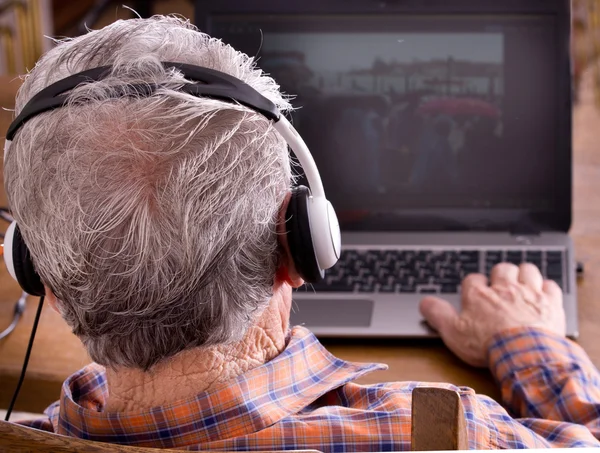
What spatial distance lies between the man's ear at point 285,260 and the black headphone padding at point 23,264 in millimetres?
202

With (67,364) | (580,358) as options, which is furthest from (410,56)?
(67,364)

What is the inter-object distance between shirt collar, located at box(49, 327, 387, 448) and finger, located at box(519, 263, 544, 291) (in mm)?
445

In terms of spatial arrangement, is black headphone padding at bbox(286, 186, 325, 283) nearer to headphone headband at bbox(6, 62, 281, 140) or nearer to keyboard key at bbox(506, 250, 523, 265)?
headphone headband at bbox(6, 62, 281, 140)

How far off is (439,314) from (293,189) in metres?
0.44

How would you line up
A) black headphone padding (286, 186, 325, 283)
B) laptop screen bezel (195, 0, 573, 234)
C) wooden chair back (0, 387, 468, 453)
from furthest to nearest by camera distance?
1. laptop screen bezel (195, 0, 573, 234)
2. black headphone padding (286, 186, 325, 283)
3. wooden chair back (0, 387, 468, 453)

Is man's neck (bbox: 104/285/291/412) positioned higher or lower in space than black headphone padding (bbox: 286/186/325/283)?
lower

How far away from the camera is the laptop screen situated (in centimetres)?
124

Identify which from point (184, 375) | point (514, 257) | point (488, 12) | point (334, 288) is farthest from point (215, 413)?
point (488, 12)

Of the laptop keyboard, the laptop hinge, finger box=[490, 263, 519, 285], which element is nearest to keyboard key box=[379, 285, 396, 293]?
the laptop keyboard

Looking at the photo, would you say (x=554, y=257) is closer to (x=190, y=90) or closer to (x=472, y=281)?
(x=472, y=281)

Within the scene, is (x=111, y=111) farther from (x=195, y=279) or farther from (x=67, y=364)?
(x=67, y=364)

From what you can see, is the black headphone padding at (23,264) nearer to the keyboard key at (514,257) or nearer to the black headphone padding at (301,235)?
the black headphone padding at (301,235)

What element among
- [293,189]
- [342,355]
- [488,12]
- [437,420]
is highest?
[488,12]

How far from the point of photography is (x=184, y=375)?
670mm
